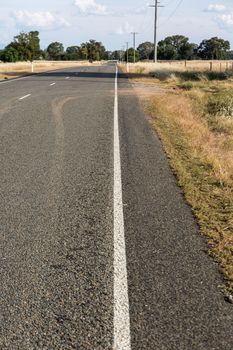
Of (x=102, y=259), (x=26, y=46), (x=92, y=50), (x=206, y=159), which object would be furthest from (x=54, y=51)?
(x=102, y=259)

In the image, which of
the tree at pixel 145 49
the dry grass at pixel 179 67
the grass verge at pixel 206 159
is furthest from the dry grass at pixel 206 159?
the tree at pixel 145 49

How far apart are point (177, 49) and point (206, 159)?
553 ft

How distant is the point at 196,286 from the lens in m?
3.87

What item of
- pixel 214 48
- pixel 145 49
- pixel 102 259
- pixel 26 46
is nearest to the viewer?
pixel 102 259

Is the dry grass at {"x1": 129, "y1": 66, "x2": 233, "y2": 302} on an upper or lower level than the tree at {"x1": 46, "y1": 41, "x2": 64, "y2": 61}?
lower

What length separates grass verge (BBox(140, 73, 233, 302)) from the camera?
16.2 ft

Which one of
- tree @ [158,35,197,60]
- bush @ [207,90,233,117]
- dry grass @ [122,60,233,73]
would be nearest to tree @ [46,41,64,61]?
tree @ [158,35,197,60]

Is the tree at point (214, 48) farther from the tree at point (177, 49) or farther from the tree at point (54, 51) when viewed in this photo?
the tree at point (54, 51)

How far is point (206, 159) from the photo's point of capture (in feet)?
27.6

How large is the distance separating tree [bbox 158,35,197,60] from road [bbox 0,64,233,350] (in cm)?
16072

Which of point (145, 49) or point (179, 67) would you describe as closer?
point (179, 67)

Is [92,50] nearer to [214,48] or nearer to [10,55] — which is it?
[214,48]

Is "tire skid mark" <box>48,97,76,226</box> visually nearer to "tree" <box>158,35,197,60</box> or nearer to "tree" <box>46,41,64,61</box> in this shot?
"tree" <box>158,35,197,60</box>

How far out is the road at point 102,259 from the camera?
10.6 feet
